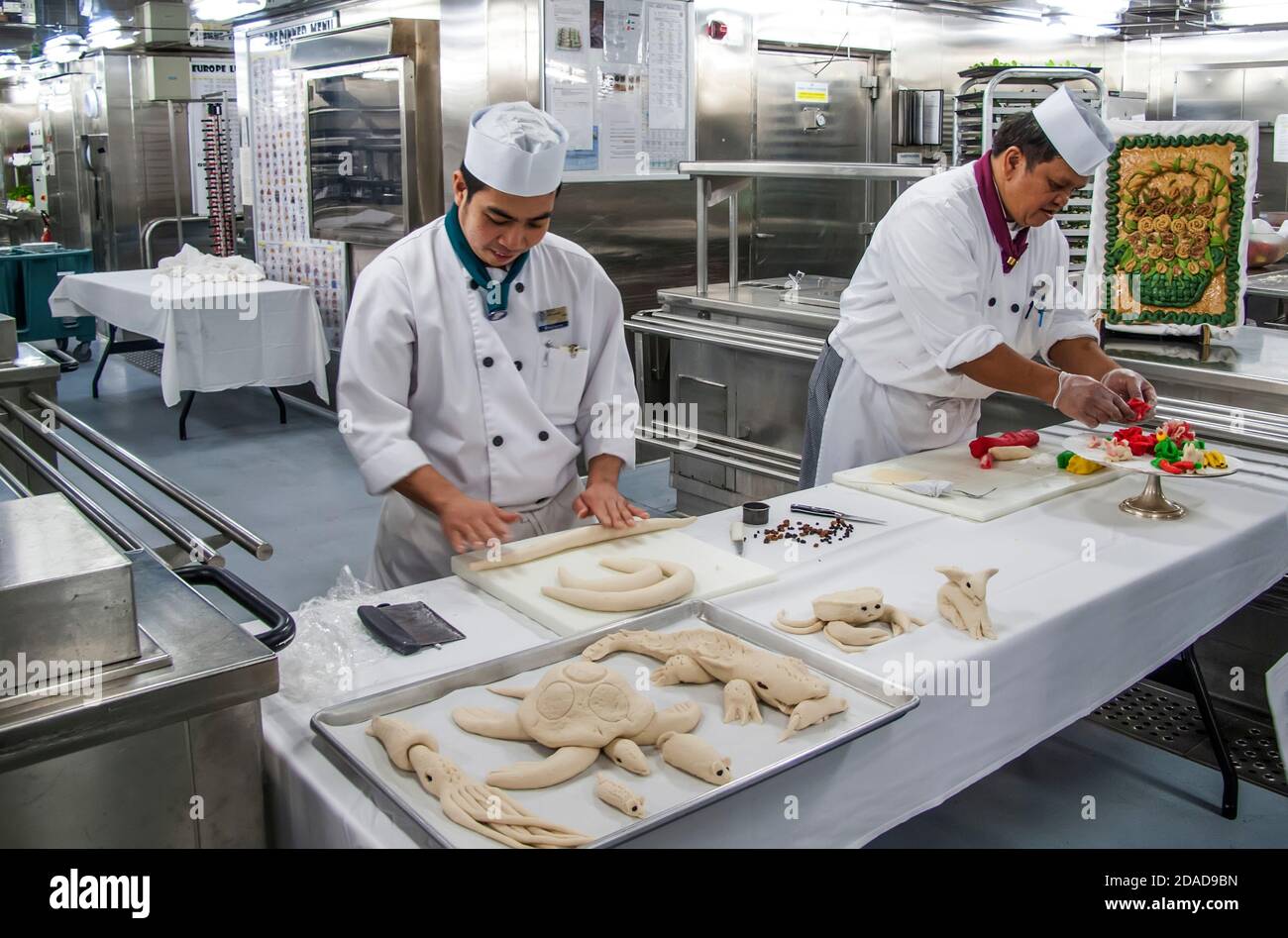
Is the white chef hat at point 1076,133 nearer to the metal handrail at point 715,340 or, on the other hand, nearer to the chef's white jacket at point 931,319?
the chef's white jacket at point 931,319

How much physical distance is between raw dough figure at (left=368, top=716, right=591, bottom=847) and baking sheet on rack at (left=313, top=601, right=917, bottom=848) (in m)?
0.01

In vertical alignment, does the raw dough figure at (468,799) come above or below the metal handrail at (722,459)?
above

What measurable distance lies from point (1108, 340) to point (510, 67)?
326cm

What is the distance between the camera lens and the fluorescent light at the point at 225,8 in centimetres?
654

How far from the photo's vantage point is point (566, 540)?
1965 millimetres

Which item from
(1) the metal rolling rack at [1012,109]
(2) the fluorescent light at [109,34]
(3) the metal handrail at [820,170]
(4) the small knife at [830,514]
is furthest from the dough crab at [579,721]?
(2) the fluorescent light at [109,34]

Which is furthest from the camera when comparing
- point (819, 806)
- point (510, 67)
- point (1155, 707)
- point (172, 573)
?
point (510, 67)

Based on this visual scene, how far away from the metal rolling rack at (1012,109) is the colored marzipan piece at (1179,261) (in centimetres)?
26

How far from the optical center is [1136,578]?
6.26 ft

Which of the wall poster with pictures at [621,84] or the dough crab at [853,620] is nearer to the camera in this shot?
the dough crab at [853,620]

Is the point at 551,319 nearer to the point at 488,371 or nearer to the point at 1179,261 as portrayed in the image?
the point at 488,371
